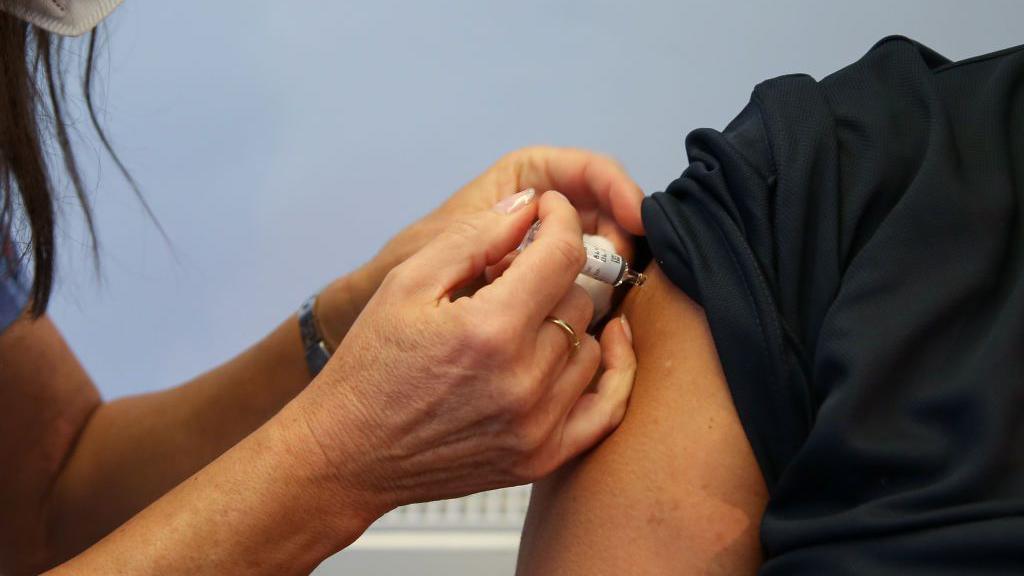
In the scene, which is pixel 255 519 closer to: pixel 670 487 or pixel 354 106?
pixel 670 487

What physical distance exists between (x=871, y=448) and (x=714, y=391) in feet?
0.46

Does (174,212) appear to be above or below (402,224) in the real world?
above

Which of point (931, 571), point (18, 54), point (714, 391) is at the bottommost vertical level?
point (931, 571)

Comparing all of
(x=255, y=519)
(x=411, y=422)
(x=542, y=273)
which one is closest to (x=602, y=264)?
(x=542, y=273)

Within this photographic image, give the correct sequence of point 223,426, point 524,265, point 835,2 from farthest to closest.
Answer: point 835,2 → point 223,426 → point 524,265

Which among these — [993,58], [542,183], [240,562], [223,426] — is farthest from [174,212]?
[993,58]

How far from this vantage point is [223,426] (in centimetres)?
122

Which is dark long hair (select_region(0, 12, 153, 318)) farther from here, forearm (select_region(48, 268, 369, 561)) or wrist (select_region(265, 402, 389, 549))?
wrist (select_region(265, 402, 389, 549))

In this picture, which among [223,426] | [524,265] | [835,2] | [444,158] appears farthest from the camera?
[444,158]

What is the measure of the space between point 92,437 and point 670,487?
858 millimetres

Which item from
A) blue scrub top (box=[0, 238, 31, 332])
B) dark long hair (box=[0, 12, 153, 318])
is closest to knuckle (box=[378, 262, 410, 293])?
dark long hair (box=[0, 12, 153, 318])

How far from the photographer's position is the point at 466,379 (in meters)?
0.73

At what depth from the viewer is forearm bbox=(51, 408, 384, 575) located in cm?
77

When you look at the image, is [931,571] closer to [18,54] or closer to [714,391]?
[714,391]
